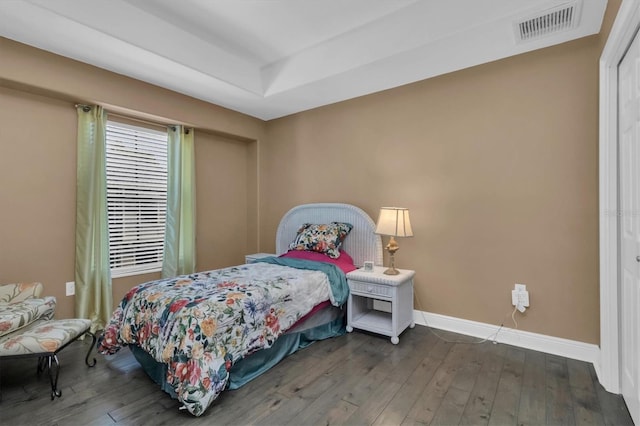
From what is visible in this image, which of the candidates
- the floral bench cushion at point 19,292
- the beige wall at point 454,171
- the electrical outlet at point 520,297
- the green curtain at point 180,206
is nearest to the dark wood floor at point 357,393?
the electrical outlet at point 520,297

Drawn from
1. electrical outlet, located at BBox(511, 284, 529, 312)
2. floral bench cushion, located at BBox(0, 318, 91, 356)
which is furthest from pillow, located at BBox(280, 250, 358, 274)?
floral bench cushion, located at BBox(0, 318, 91, 356)

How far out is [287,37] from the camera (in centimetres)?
303

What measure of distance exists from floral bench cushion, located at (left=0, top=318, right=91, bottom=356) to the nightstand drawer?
7.21ft

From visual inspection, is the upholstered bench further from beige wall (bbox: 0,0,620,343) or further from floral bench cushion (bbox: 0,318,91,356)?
beige wall (bbox: 0,0,620,343)

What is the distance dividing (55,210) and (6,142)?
0.65 metres

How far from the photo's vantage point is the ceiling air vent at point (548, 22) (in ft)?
7.03

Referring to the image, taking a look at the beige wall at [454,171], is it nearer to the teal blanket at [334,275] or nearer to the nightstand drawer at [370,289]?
the nightstand drawer at [370,289]

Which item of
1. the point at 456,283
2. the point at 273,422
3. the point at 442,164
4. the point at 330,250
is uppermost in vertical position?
the point at 442,164

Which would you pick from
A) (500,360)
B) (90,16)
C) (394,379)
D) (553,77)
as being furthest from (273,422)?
(553,77)

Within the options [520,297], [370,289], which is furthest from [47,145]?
[520,297]

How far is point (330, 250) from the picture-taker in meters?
3.37

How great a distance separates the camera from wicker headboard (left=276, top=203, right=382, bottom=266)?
3.47m

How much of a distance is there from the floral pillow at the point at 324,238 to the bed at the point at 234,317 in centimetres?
1

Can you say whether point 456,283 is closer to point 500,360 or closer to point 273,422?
point 500,360
